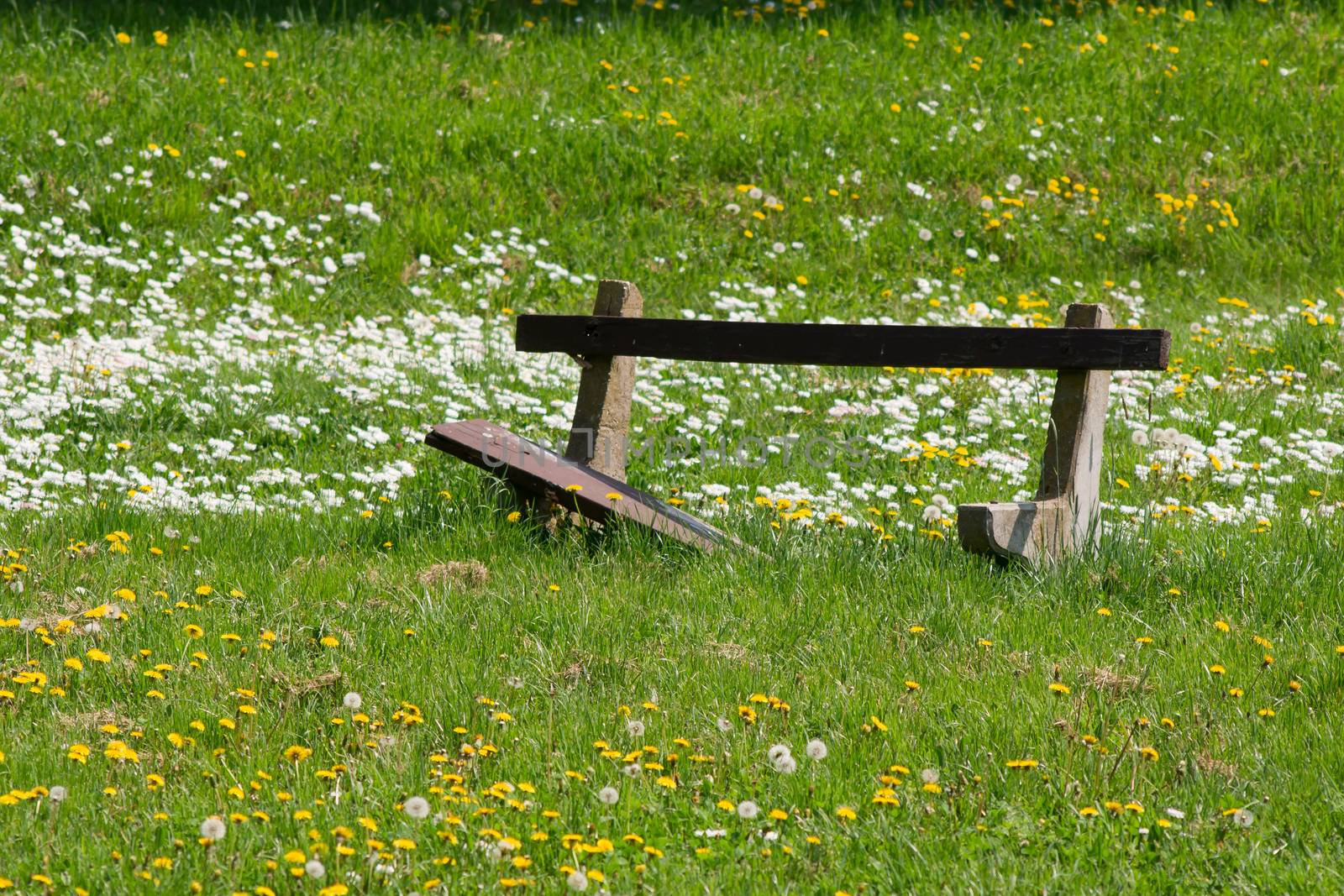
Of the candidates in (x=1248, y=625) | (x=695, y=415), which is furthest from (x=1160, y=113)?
(x=1248, y=625)

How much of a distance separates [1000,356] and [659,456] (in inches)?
95.3

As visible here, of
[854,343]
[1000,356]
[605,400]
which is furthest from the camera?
[605,400]

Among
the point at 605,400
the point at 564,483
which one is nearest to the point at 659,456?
the point at 605,400

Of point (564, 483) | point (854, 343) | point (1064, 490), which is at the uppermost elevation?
point (854, 343)

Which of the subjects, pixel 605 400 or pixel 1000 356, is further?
pixel 605 400

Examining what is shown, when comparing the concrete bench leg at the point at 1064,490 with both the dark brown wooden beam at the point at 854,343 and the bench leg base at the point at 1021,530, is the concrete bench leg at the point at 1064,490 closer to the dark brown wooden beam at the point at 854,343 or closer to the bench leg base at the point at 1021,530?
the bench leg base at the point at 1021,530

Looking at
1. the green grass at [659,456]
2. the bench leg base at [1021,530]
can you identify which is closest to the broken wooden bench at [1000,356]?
the bench leg base at [1021,530]

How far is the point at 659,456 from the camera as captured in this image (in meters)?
7.04

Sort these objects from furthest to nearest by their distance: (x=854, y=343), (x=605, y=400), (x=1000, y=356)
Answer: (x=605, y=400), (x=854, y=343), (x=1000, y=356)

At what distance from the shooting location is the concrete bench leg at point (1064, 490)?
482 centimetres

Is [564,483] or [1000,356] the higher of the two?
[1000,356]

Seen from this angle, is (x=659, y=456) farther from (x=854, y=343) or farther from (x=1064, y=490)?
(x=1064, y=490)

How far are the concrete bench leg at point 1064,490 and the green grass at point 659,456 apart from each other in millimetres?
145

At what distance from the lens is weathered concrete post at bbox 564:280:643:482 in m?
5.73
